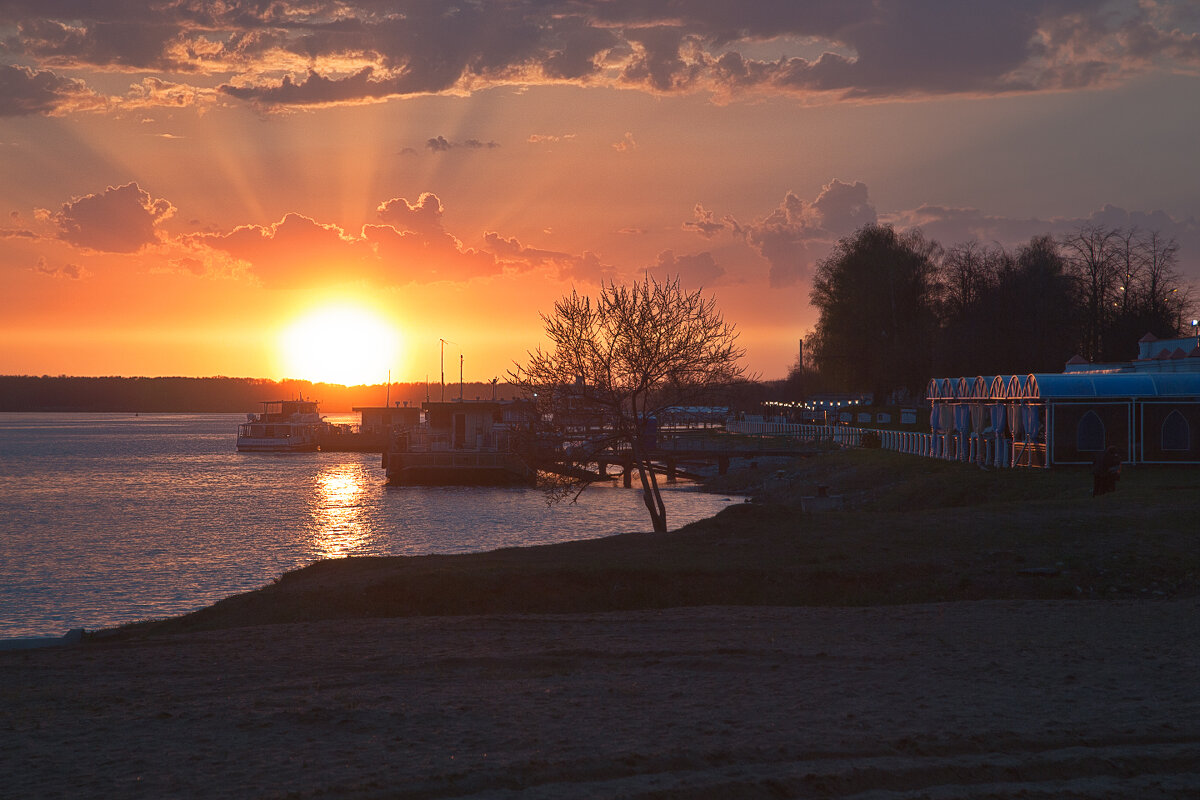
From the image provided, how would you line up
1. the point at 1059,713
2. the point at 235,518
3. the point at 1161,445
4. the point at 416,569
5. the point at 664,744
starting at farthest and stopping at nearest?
the point at 235,518
the point at 1161,445
the point at 416,569
the point at 1059,713
the point at 664,744

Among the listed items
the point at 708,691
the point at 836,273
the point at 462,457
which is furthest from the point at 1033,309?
the point at 708,691

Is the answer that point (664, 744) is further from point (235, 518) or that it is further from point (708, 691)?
point (235, 518)

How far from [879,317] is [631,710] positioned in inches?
2606

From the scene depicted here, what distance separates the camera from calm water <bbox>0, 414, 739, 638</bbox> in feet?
91.8

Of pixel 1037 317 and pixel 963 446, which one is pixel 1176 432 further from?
pixel 1037 317

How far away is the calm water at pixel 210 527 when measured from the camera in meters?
28.0

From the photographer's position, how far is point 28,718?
9648mm

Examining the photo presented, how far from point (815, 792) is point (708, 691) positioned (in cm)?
301

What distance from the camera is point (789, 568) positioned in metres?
18.3

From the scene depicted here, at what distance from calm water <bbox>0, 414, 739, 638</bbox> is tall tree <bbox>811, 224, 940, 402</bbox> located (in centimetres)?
1692

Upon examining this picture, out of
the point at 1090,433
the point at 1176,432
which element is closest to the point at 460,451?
the point at 1090,433

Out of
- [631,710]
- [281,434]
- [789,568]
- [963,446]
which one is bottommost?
[281,434]

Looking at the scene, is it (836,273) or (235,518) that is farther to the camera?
(836,273)

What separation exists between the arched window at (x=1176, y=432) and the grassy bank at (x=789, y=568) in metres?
13.3
